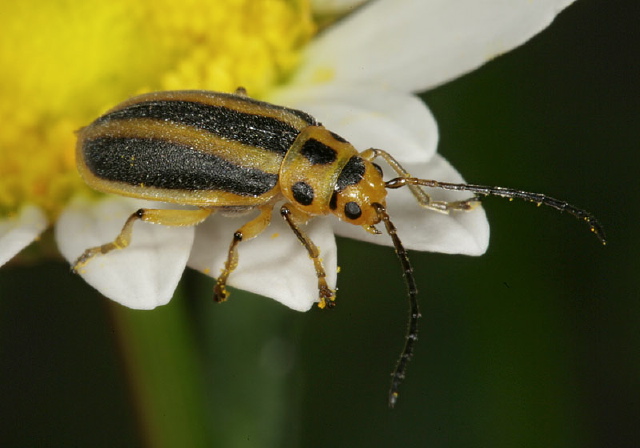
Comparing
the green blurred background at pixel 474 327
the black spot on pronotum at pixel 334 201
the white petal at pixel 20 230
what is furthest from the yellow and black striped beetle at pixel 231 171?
the green blurred background at pixel 474 327

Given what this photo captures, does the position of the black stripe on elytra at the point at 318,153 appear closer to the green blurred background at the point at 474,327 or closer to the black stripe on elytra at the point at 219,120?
the black stripe on elytra at the point at 219,120

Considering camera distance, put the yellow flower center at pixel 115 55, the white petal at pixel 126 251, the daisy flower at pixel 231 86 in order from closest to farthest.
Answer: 1. the white petal at pixel 126 251
2. the daisy flower at pixel 231 86
3. the yellow flower center at pixel 115 55

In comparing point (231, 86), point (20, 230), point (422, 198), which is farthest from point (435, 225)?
point (20, 230)

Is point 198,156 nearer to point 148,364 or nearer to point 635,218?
point 148,364

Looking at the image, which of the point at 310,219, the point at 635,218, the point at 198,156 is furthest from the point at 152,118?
the point at 635,218

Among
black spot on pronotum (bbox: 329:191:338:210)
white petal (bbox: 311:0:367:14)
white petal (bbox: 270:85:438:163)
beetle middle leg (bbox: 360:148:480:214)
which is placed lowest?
black spot on pronotum (bbox: 329:191:338:210)

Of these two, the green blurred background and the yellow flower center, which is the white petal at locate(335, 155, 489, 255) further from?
the yellow flower center

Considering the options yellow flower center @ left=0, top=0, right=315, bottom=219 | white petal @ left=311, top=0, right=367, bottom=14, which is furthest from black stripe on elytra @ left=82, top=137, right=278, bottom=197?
white petal @ left=311, top=0, right=367, bottom=14
